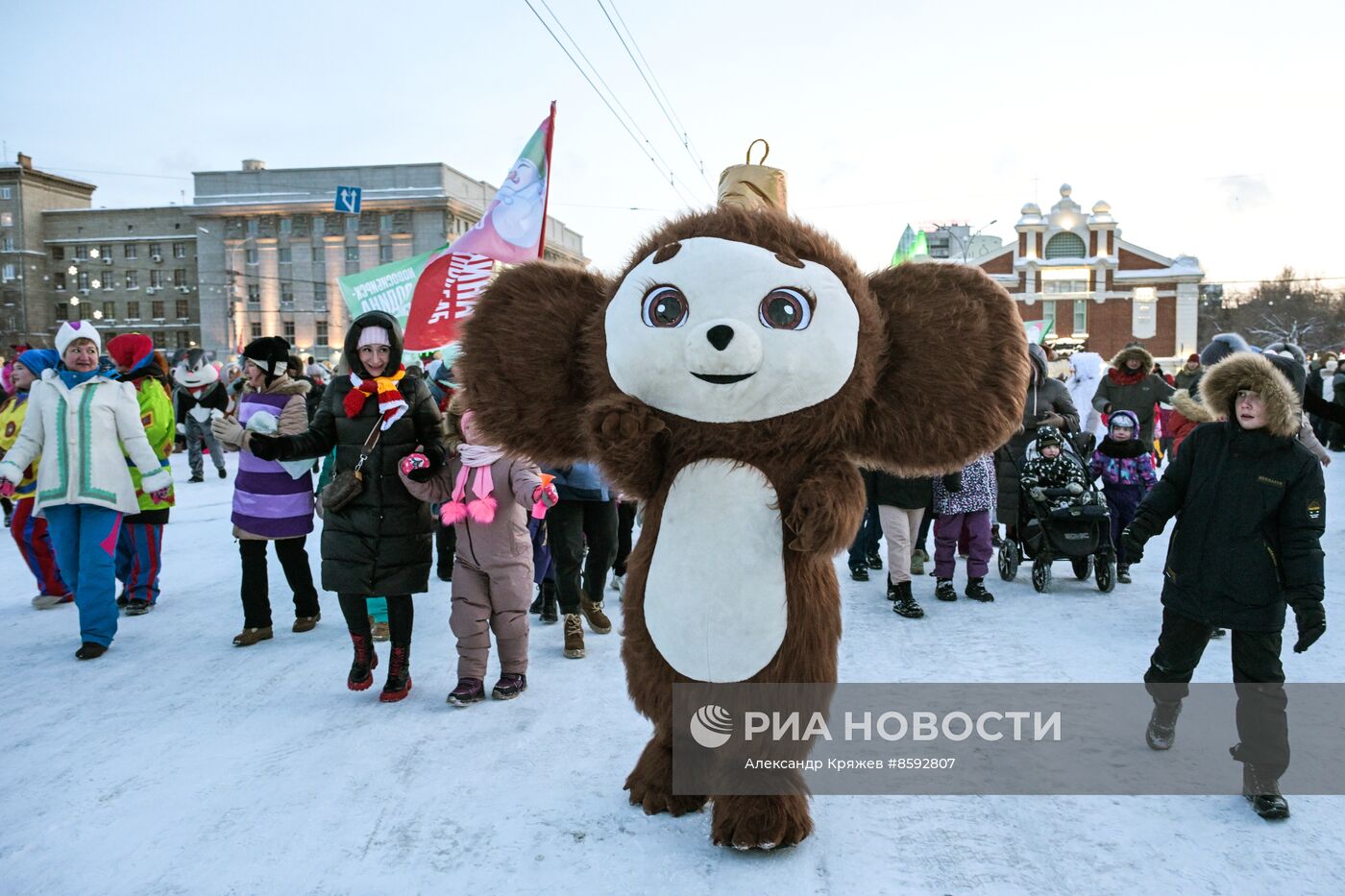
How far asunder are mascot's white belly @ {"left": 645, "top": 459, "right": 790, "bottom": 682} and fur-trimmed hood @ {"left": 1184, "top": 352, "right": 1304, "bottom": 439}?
6.33 ft

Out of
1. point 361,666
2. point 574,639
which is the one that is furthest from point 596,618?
point 361,666

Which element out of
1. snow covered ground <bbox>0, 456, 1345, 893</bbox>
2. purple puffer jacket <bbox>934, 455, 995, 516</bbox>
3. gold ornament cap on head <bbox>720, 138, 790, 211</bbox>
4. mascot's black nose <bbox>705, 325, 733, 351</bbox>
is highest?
gold ornament cap on head <bbox>720, 138, 790, 211</bbox>

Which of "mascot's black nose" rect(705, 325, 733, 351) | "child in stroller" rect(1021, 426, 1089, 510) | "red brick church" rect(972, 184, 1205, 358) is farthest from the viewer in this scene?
"red brick church" rect(972, 184, 1205, 358)

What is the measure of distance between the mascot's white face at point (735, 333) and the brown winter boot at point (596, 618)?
3.03 meters

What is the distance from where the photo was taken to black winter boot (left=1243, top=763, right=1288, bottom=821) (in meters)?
3.06

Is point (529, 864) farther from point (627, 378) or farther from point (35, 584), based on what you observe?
point (35, 584)

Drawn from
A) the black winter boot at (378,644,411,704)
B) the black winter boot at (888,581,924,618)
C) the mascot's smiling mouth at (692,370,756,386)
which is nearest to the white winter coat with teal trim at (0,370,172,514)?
the black winter boot at (378,644,411,704)

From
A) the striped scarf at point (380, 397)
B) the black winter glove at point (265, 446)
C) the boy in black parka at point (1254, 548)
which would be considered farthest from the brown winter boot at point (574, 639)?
the boy in black parka at point (1254, 548)

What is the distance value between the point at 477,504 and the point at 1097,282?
51328 mm

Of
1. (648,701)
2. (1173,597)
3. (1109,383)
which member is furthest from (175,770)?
(1109,383)

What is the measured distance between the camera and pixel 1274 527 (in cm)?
322

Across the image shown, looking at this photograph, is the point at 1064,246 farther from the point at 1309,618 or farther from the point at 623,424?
the point at 623,424

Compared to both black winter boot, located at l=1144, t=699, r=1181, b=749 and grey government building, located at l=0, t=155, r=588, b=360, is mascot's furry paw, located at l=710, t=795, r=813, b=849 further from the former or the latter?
Result: grey government building, located at l=0, t=155, r=588, b=360

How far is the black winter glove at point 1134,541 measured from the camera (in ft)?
11.6
